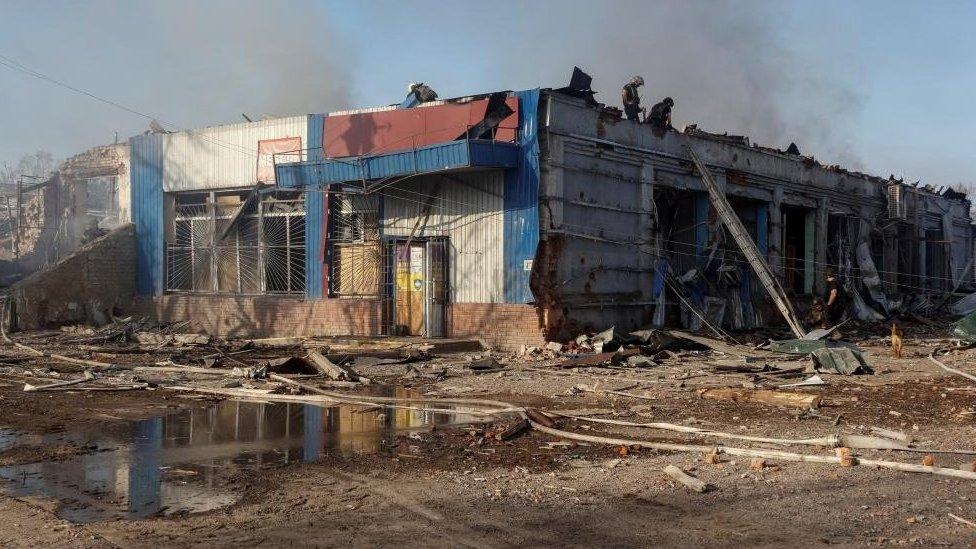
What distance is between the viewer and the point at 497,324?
59.8 ft

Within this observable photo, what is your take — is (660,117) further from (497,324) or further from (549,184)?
(497,324)

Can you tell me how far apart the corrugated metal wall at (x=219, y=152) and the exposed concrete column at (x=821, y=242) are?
15.6m

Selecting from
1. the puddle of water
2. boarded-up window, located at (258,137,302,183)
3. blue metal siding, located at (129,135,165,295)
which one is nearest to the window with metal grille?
blue metal siding, located at (129,135,165,295)

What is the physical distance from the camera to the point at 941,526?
5344 mm

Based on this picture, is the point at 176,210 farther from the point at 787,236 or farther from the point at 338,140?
the point at 787,236

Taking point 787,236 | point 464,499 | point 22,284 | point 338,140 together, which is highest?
point 338,140

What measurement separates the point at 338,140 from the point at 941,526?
17.0 meters

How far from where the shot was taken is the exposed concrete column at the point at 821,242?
25.8m

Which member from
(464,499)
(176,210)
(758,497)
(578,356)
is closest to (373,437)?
(464,499)

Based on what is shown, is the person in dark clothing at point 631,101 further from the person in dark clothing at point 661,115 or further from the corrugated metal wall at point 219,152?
the corrugated metal wall at point 219,152

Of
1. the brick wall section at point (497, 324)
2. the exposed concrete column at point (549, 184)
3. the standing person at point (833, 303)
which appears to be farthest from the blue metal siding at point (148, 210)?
the standing person at point (833, 303)

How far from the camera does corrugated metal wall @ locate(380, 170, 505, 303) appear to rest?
719 inches

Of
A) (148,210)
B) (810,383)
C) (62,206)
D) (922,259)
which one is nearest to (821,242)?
(922,259)

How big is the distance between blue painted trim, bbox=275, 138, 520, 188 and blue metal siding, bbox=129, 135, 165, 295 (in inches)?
219
